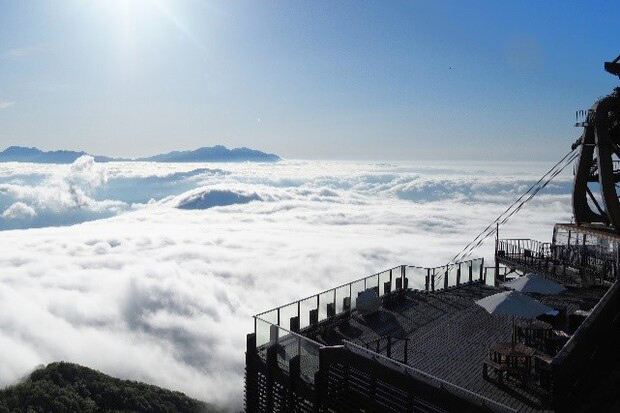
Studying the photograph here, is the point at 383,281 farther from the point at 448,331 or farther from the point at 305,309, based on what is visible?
the point at 448,331

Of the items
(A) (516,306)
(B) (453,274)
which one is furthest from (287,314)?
(B) (453,274)

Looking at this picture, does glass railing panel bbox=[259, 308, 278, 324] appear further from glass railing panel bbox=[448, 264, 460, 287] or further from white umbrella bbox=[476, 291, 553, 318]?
glass railing panel bbox=[448, 264, 460, 287]

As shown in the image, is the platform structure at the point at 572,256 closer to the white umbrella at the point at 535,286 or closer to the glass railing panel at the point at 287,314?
the white umbrella at the point at 535,286

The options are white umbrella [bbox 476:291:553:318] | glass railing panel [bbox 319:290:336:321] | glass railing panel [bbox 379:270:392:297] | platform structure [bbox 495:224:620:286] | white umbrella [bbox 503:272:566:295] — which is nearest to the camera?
white umbrella [bbox 476:291:553:318]

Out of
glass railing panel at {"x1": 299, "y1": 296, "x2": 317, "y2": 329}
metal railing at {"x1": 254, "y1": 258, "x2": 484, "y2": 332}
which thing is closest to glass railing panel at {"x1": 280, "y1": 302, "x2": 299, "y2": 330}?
metal railing at {"x1": 254, "y1": 258, "x2": 484, "y2": 332}

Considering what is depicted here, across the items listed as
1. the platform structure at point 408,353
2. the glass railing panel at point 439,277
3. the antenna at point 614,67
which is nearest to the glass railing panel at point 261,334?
the platform structure at point 408,353

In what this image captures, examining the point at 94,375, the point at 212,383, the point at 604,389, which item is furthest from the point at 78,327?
the point at 604,389
